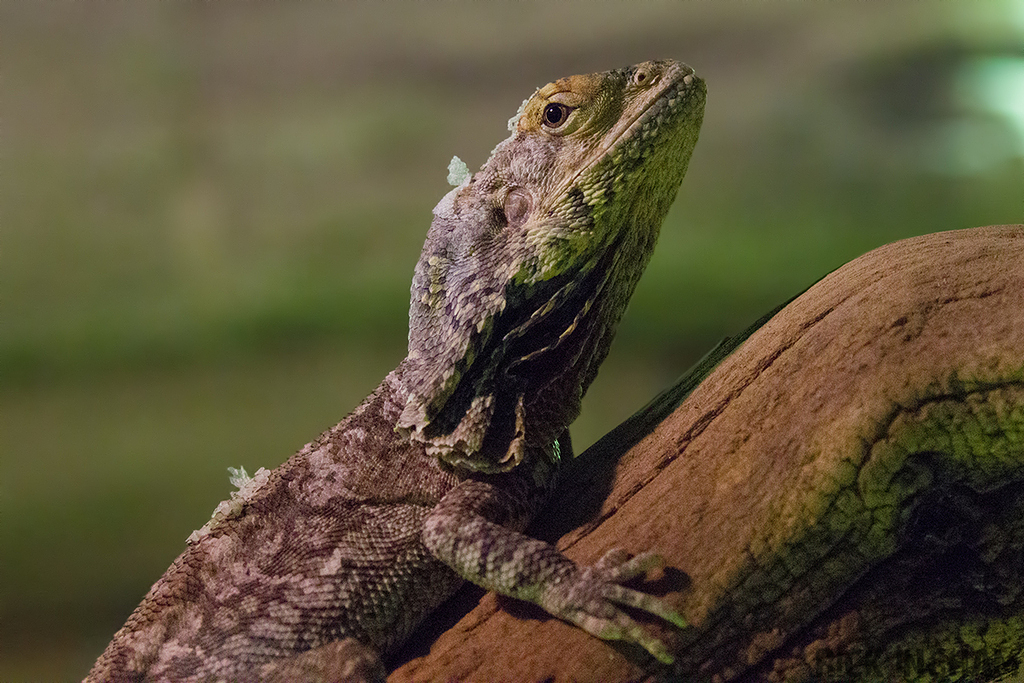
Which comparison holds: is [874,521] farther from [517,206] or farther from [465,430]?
[517,206]

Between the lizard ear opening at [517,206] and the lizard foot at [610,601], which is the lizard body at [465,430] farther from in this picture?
the lizard foot at [610,601]

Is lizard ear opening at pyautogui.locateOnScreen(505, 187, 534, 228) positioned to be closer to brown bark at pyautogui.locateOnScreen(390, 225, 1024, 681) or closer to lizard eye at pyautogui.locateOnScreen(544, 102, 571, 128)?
lizard eye at pyautogui.locateOnScreen(544, 102, 571, 128)

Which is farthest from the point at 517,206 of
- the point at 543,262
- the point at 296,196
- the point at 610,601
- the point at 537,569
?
the point at 296,196

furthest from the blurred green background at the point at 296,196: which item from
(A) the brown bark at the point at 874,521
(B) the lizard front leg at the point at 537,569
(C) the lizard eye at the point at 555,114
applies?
(B) the lizard front leg at the point at 537,569

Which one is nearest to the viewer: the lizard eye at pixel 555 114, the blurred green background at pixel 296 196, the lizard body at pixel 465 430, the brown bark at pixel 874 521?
the brown bark at pixel 874 521

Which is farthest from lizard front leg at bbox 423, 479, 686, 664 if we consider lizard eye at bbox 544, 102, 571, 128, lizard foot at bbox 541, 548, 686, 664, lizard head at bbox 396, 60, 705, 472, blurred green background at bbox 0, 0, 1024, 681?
blurred green background at bbox 0, 0, 1024, 681

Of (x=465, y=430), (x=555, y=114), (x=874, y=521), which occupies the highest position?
(x=555, y=114)
